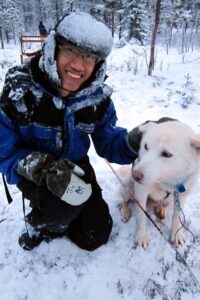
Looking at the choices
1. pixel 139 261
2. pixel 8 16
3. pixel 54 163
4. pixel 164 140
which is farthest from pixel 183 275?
pixel 8 16

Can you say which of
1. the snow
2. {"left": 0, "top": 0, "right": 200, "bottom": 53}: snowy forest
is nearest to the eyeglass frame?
the snow

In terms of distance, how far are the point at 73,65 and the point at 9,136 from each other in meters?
0.68

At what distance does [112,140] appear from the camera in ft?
8.21

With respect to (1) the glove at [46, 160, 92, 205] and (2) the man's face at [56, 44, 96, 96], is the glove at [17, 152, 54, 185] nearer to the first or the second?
(1) the glove at [46, 160, 92, 205]

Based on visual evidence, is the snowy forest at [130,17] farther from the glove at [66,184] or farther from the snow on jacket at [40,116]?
the glove at [66,184]

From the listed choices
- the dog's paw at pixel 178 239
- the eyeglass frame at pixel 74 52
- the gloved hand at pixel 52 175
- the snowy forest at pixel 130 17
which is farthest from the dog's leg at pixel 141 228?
the snowy forest at pixel 130 17

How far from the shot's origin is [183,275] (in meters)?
2.14

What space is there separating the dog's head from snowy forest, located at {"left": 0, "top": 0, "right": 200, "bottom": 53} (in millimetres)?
14454

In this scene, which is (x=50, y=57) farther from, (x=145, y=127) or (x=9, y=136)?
(x=145, y=127)

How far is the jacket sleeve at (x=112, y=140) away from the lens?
2.44 m

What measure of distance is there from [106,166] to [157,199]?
1324mm

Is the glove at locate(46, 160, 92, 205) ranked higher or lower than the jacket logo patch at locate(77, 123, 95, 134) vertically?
lower

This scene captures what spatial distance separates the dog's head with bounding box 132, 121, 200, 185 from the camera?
1.88 meters

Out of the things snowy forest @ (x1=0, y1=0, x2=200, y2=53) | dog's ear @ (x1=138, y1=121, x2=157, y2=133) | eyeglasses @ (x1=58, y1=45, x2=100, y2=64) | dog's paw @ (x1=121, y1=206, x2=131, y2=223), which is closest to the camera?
eyeglasses @ (x1=58, y1=45, x2=100, y2=64)
